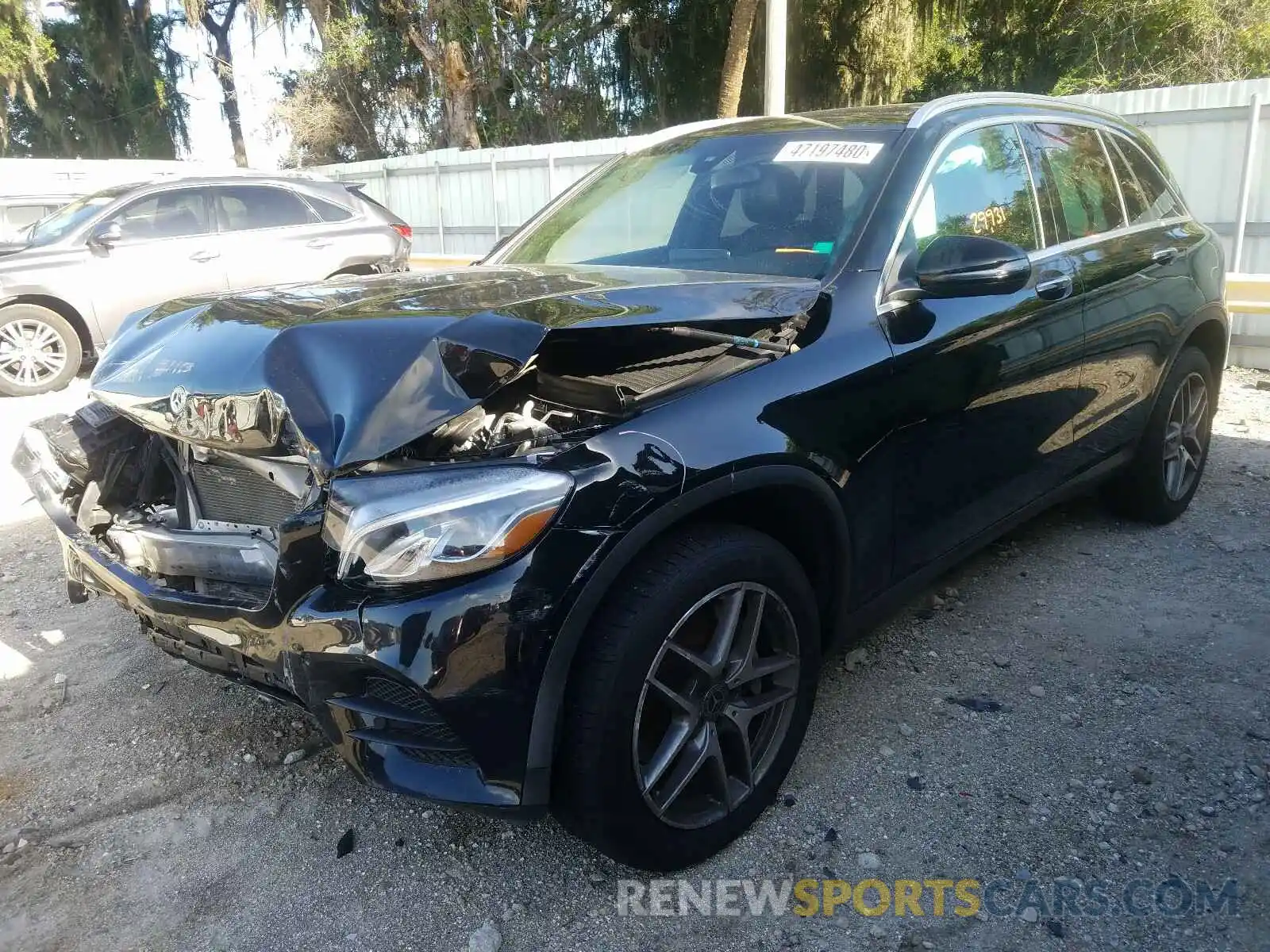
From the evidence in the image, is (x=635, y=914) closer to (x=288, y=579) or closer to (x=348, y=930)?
(x=348, y=930)

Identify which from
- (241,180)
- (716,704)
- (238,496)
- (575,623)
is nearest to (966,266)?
(716,704)

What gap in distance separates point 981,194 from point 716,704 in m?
1.98

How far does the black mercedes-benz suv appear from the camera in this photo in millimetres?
1922

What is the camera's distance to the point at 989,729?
9.63 ft

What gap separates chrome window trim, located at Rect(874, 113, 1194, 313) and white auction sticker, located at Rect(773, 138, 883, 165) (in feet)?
0.58

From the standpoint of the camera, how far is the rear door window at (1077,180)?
353 cm

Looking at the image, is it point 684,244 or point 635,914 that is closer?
point 635,914

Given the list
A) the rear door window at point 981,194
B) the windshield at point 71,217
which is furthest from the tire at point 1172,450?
the windshield at point 71,217

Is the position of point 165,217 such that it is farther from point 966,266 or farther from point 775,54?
point 966,266

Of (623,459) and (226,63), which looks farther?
(226,63)

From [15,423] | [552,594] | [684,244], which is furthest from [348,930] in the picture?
[15,423]

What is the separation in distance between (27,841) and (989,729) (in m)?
2.73

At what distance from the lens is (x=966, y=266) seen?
2633mm

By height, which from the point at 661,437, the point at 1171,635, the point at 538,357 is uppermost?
the point at 538,357
